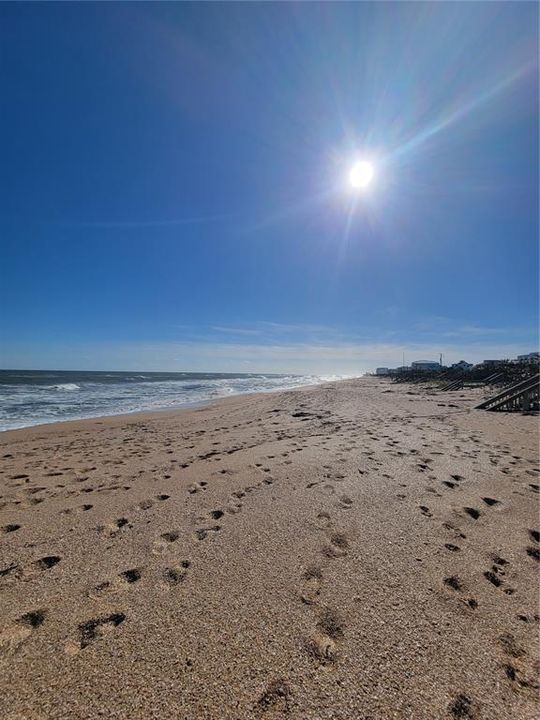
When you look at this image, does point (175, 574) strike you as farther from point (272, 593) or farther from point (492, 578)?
point (492, 578)

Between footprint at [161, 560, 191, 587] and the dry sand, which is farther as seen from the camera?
footprint at [161, 560, 191, 587]

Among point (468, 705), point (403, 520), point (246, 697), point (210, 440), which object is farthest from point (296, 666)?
point (210, 440)

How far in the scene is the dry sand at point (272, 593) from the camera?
6.03ft

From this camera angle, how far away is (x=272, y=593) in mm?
2619

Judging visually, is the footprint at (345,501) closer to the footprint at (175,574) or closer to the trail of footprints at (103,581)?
the trail of footprints at (103,581)

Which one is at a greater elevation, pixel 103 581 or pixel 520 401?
pixel 520 401

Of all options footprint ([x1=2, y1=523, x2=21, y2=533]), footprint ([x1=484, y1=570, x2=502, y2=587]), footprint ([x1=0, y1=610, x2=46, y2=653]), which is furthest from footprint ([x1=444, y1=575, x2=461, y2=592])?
footprint ([x1=2, y1=523, x2=21, y2=533])

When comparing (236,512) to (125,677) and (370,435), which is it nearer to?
(125,677)

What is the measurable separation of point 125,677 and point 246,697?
75 centimetres

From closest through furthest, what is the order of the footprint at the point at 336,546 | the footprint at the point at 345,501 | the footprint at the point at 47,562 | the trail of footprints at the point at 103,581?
1. the trail of footprints at the point at 103,581
2. the footprint at the point at 47,562
3. the footprint at the point at 336,546
4. the footprint at the point at 345,501

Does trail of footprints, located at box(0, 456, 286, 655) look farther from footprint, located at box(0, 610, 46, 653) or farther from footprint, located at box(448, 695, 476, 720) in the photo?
footprint, located at box(448, 695, 476, 720)

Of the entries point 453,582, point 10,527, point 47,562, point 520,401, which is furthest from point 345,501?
point 520,401

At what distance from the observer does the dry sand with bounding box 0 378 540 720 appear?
184cm

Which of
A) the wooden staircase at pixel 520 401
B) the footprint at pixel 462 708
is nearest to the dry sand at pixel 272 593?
the footprint at pixel 462 708
